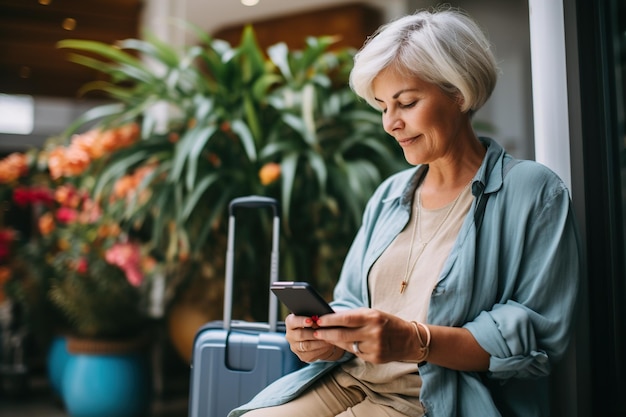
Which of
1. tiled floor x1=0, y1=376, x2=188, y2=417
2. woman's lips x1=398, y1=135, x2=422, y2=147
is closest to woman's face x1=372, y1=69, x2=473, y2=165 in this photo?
woman's lips x1=398, y1=135, x2=422, y2=147

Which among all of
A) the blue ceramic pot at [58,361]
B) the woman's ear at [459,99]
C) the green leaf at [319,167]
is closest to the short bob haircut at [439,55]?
the woman's ear at [459,99]

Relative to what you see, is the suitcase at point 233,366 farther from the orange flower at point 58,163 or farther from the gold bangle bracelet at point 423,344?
the orange flower at point 58,163

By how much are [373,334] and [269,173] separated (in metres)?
1.31

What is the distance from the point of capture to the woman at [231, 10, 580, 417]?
1011mm

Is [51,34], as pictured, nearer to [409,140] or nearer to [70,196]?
[70,196]

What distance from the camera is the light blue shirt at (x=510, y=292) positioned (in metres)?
1.01

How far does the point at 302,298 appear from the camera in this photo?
100 cm

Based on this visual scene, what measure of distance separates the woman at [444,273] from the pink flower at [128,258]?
147 cm

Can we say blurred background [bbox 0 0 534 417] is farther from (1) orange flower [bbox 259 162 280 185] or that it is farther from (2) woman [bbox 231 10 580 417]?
(2) woman [bbox 231 10 580 417]

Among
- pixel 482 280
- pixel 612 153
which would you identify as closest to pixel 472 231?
pixel 482 280

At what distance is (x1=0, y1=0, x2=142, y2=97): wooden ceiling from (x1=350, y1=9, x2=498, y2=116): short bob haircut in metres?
3.06

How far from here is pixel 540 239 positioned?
3.48 ft

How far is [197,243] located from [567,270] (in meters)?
1.48

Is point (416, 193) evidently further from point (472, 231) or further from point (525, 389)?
point (525, 389)
